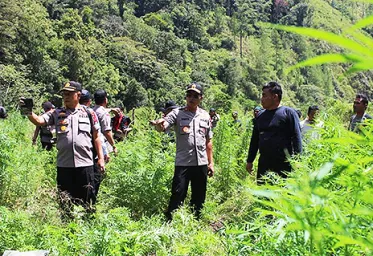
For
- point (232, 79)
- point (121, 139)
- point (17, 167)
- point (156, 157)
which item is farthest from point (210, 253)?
point (232, 79)

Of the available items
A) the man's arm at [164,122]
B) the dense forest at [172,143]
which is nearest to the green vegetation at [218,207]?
the dense forest at [172,143]

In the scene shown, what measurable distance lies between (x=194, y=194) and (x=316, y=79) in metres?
99.4

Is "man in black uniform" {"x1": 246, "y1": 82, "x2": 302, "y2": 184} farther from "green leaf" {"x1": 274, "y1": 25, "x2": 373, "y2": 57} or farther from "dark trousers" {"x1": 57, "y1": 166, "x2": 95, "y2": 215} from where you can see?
"green leaf" {"x1": 274, "y1": 25, "x2": 373, "y2": 57}

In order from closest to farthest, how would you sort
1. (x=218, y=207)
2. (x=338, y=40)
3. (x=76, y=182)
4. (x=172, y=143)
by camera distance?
(x=338, y=40) < (x=76, y=182) < (x=218, y=207) < (x=172, y=143)

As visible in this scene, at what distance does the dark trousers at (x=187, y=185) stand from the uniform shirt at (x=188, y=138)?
0.08m

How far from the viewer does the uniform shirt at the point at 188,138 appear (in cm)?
424

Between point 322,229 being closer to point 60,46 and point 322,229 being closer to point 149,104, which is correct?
point 60,46

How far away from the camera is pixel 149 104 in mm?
45344

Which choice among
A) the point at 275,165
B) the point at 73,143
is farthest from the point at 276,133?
the point at 73,143

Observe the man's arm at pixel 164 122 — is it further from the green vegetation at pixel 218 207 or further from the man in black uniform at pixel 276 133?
the man in black uniform at pixel 276 133

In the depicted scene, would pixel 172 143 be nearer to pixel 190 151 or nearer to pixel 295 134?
pixel 190 151

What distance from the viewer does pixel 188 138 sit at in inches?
168

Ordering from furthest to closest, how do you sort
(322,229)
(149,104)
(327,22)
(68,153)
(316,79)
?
(327,22)
(316,79)
(149,104)
(68,153)
(322,229)

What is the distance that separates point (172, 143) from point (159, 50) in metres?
57.8
